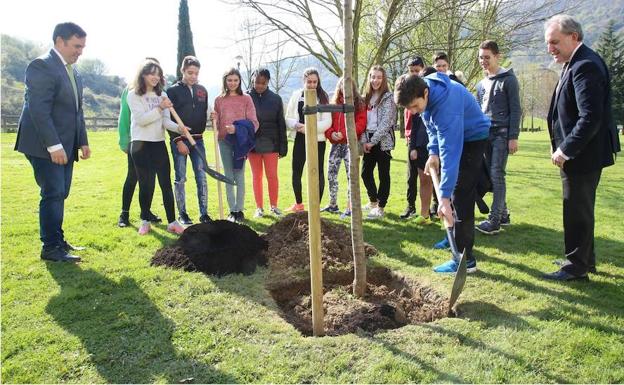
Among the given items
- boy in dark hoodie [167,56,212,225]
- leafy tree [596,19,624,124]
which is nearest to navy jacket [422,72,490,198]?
boy in dark hoodie [167,56,212,225]

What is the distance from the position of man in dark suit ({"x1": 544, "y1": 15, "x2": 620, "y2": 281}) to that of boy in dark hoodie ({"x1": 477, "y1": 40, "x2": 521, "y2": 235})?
1.37m

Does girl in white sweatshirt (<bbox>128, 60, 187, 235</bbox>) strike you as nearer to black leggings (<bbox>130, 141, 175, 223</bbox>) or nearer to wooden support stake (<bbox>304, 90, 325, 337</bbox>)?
black leggings (<bbox>130, 141, 175, 223</bbox>)

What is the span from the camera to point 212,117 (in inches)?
247

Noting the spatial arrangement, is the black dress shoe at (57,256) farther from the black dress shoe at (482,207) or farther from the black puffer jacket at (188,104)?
the black dress shoe at (482,207)

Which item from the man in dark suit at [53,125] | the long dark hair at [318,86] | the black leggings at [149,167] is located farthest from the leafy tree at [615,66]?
the man in dark suit at [53,125]

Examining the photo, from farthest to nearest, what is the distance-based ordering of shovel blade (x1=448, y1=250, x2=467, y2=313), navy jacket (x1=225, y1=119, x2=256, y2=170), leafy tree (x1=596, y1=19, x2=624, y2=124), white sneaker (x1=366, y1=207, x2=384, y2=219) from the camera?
1. leafy tree (x1=596, y1=19, x2=624, y2=124)
2. white sneaker (x1=366, y1=207, x2=384, y2=219)
3. navy jacket (x1=225, y1=119, x2=256, y2=170)
4. shovel blade (x1=448, y1=250, x2=467, y2=313)

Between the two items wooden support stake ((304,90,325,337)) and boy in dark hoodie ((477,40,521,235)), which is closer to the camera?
wooden support stake ((304,90,325,337))

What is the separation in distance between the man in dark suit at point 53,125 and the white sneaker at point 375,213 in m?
3.96

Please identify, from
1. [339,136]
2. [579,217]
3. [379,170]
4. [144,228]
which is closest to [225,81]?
[339,136]

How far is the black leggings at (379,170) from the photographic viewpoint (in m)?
6.68

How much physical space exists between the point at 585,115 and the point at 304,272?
2.91m

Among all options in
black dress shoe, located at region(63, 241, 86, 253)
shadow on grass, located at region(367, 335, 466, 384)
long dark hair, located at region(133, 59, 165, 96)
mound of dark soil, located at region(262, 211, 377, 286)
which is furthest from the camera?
long dark hair, located at region(133, 59, 165, 96)

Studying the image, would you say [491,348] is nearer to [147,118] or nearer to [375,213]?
[375,213]

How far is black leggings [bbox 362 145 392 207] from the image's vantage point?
6680 millimetres
